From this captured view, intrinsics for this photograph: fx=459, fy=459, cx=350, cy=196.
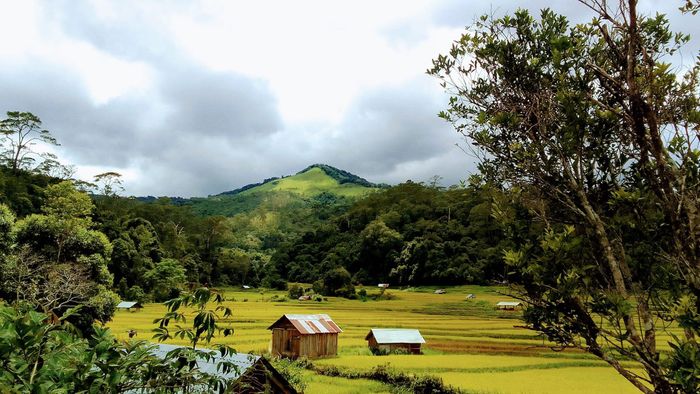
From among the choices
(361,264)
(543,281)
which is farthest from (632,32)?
(361,264)

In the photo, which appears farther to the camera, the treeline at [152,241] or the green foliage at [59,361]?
the treeline at [152,241]

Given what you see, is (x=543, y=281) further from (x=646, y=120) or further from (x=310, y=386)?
(x=310, y=386)

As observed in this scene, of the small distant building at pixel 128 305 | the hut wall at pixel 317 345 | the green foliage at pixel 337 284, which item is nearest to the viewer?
the hut wall at pixel 317 345

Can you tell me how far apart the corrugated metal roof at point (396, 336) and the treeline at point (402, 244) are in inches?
1385

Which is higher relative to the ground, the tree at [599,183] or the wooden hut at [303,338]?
the tree at [599,183]

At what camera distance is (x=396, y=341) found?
30.1m

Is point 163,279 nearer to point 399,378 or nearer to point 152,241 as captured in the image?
point 152,241

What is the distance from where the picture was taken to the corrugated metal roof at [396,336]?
30134mm

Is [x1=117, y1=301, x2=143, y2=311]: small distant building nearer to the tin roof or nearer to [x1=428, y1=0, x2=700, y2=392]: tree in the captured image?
the tin roof

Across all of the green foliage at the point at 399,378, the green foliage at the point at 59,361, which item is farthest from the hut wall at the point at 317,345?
the green foliage at the point at 59,361

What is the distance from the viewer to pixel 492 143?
23.8 ft

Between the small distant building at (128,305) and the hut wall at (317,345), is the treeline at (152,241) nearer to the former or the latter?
the small distant building at (128,305)

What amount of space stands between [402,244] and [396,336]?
59.9m

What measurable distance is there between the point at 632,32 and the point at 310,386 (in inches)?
753
